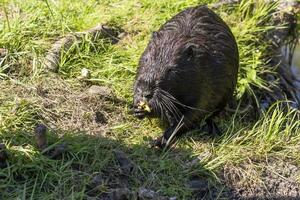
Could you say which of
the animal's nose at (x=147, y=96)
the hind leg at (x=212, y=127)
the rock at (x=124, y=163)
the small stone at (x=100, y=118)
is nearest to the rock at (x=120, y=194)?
the rock at (x=124, y=163)

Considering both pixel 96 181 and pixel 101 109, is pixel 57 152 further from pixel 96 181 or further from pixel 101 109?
pixel 101 109

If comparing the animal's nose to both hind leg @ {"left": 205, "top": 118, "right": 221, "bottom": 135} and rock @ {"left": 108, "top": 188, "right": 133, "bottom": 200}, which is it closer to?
hind leg @ {"left": 205, "top": 118, "right": 221, "bottom": 135}

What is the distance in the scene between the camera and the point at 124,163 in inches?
157

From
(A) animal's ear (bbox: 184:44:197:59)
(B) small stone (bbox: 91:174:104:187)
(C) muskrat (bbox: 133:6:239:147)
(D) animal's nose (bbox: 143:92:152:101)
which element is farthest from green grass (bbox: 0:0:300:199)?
(A) animal's ear (bbox: 184:44:197:59)

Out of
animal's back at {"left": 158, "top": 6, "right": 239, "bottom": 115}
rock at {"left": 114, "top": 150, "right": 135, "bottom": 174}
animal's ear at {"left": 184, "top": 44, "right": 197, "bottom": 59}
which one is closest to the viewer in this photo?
rock at {"left": 114, "top": 150, "right": 135, "bottom": 174}

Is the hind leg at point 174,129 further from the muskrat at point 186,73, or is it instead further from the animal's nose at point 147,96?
the animal's nose at point 147,96

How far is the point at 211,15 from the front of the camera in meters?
4.81

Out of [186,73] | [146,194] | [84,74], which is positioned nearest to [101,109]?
[84,74]

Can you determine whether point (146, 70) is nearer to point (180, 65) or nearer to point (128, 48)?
point (180, 65)

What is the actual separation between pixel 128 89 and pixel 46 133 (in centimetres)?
107

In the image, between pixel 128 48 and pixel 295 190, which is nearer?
pixel 295 190

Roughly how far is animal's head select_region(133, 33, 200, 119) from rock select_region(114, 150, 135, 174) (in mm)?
328

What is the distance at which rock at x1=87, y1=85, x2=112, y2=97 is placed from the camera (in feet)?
15.3

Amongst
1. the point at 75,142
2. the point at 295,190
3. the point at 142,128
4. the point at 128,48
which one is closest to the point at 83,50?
the point at 128,48
